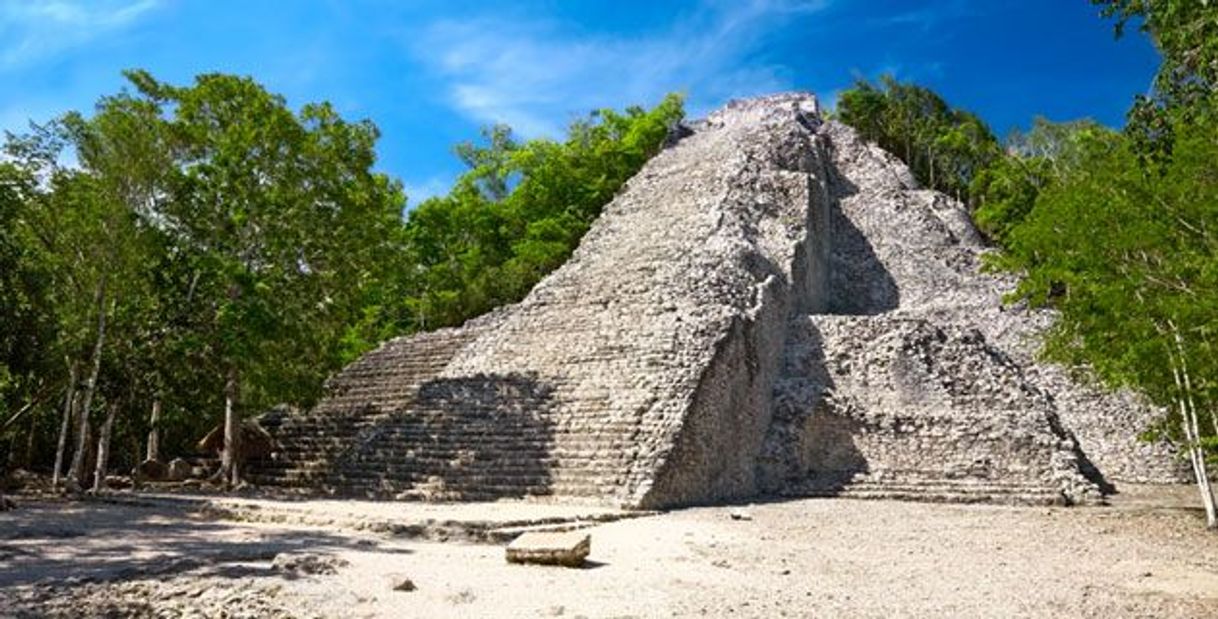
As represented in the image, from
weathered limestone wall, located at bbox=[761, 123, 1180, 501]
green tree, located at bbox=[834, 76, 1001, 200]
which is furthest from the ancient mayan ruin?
green tree, located at bbox=[834, 76, 1001, 200]

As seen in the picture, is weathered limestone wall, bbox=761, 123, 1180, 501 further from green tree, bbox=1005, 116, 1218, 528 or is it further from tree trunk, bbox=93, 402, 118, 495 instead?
tree trunk, bbox=93, 402, 118, 495

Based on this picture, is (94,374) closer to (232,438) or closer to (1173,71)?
(232,438)

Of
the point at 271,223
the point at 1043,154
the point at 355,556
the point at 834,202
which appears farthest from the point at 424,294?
the point at 1043,154

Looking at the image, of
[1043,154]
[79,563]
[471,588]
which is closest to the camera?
[471,588]

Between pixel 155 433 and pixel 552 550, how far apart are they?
15397 millimetres

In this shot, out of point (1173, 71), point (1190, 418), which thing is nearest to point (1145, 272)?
point (1173, 71)

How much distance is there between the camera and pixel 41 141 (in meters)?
14.2

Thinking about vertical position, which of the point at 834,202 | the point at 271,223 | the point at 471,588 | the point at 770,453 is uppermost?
the point at 834,202

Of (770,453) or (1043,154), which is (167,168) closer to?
(770,453)

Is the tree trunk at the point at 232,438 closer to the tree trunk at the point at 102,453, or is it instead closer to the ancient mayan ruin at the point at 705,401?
the ancient mayan ruin at the point at 705,401

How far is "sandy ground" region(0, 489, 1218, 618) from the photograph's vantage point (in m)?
5.93

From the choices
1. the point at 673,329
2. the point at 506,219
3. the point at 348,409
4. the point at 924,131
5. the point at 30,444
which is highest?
the point at 924,131

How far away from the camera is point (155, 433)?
19.0m

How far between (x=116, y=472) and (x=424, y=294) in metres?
11.8
